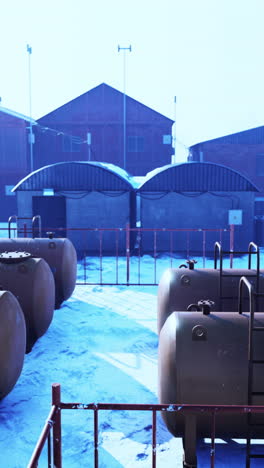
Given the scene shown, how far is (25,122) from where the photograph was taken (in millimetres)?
38812

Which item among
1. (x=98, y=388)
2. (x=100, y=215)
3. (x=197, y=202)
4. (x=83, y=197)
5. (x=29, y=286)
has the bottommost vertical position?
(x=98, y=388)

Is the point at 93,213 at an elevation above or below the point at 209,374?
above

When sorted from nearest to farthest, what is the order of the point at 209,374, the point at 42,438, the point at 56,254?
the point at 42,438 < the point at 209,374 < the point at 56,254

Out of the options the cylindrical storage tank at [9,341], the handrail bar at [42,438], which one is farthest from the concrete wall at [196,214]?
the handrail bar at [42,438]

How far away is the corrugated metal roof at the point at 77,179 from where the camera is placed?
21062mm

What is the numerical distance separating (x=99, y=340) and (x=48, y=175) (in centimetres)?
1281

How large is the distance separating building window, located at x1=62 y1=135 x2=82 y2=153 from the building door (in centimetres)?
1850

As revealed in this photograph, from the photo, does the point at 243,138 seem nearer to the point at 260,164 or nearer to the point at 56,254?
the point at 260,164

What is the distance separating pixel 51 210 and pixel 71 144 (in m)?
19.0

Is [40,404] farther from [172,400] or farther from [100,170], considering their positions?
[100,170]

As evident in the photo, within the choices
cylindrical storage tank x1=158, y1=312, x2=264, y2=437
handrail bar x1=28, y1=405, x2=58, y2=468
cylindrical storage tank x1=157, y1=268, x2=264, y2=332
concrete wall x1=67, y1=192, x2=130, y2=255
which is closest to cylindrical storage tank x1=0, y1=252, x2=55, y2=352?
cylindrical storage tank x1=157, y1=268, x2=264, y2=332

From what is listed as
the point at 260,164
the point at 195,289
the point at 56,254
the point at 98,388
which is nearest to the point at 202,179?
the point at 56,254

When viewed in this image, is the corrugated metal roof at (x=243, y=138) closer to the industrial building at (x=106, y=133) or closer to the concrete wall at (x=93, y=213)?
the industrial building at (x=106, y=133)

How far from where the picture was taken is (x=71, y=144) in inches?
1550
